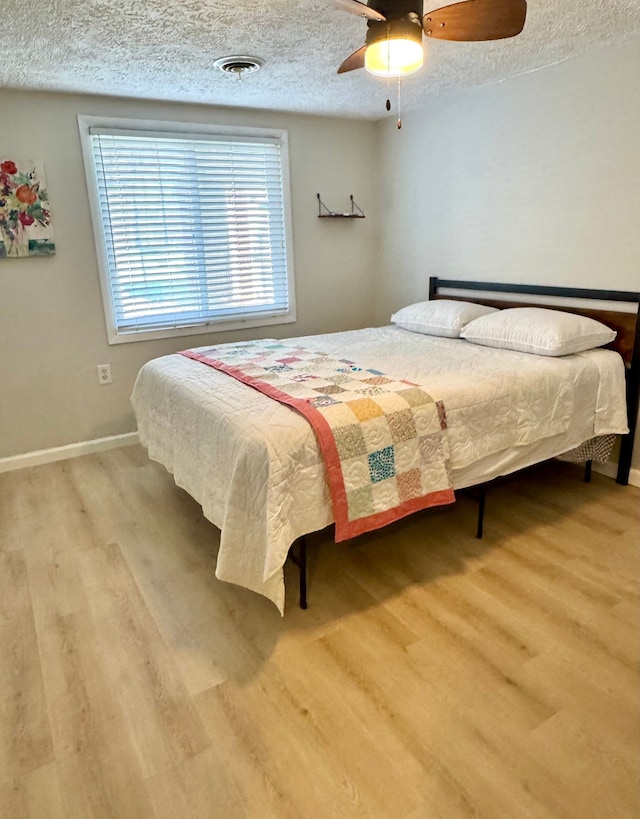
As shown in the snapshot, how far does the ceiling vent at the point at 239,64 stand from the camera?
2633 millimetres

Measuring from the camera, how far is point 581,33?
2.48 meters

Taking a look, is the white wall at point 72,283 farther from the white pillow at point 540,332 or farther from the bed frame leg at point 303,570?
the bed frame leg at point 303,570

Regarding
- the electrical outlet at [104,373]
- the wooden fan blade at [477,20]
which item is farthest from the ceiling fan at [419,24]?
the electrical outlet at [104,373]

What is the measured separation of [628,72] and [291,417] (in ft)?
7.94

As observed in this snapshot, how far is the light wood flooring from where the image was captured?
1.38 meters

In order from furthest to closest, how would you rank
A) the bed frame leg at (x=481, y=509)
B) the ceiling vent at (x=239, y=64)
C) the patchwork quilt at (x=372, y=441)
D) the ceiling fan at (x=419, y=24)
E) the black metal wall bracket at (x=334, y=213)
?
1. the black metal wall bracket at (x=334, y=213)
2. the ceiling vent at (x=239, y=64)
3. the bed frame leg at (x=481, y=509)
4. the patchwork quilt at (x=372, y=441)
5. the ceiling fan at (x=419, y=24)

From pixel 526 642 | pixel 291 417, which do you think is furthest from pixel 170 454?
pixel 526 642

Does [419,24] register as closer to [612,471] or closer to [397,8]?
[397,8]

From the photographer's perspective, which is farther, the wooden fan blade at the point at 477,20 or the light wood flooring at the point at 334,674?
the wooden fan blade at the point at 477,20

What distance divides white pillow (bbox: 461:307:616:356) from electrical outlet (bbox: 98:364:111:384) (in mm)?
2361

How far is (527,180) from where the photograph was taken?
318 centimetres

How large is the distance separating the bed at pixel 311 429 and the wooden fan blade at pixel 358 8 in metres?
1.28

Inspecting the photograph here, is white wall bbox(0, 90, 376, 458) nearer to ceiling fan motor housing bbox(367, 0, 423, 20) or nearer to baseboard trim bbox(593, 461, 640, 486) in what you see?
ceiling fan motor housing bbox(367, 0, 423, 20)

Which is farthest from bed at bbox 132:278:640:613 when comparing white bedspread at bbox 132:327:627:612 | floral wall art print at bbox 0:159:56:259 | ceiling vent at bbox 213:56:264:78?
ceiling vent at bbox 213:56:264:78
